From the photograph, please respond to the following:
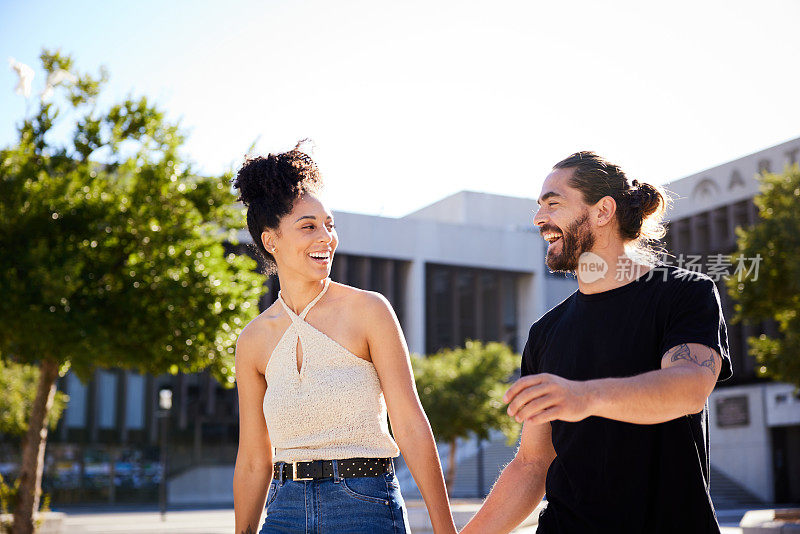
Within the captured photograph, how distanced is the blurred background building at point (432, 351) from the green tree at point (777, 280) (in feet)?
59.2

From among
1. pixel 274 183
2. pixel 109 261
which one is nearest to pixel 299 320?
pixel 274 183

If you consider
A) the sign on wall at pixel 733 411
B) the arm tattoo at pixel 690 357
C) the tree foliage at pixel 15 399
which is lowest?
the sign on wall at pixel 733 411

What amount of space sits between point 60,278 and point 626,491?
9951mm

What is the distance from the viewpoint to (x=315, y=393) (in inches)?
124

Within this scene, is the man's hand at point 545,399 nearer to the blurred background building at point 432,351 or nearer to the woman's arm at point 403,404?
the woman's arm at point 403,404

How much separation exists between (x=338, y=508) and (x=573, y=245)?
1.19 metres

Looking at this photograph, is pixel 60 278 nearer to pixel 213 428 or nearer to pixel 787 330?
pixel 787 330

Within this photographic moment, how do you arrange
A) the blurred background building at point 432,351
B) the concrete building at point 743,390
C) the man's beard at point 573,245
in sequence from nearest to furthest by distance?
1. the man's beard at point 573,245
2. the concrete building at point 743,390
3. the blurred background building at point 432,351

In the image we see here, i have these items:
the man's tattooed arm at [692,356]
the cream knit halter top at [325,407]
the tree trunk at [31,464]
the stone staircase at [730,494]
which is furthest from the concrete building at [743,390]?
the man's tattooed arm at [692,356]

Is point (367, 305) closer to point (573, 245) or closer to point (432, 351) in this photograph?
point (573, 245)

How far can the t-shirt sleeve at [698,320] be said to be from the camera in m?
2.40

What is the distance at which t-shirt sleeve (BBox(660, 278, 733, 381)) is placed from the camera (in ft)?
7.87

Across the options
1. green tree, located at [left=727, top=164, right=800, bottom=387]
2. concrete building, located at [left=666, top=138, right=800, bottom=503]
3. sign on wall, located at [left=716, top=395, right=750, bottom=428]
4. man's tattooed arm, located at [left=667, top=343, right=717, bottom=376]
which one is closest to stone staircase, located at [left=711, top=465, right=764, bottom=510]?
concrete building, located at [left=666, top=138, right=800, bottom=503]

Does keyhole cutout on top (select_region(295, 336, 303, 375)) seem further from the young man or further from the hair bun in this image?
the young man
